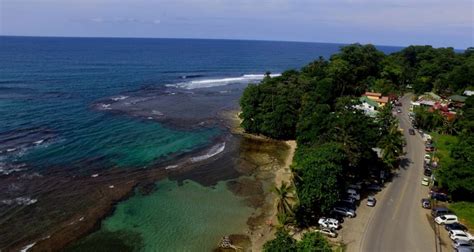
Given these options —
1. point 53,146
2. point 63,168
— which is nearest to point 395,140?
point 63,168

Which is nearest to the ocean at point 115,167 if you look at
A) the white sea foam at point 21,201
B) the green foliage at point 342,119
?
the white sea foam at point 21,201

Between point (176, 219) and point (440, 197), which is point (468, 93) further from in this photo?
point (176, 219)

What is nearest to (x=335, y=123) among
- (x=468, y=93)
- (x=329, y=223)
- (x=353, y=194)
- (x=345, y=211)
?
(x=353, y=194)

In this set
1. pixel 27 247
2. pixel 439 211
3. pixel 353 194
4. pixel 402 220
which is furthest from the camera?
pixel 353 194

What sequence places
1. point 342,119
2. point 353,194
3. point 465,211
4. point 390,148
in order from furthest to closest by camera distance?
point 390,148 → point 342,119 → point 353,194 → point 465,211

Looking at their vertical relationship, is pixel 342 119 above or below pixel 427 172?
above

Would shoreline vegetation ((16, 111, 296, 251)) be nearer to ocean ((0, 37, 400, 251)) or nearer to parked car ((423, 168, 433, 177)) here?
ocean ((0, 37, 400, 251))
